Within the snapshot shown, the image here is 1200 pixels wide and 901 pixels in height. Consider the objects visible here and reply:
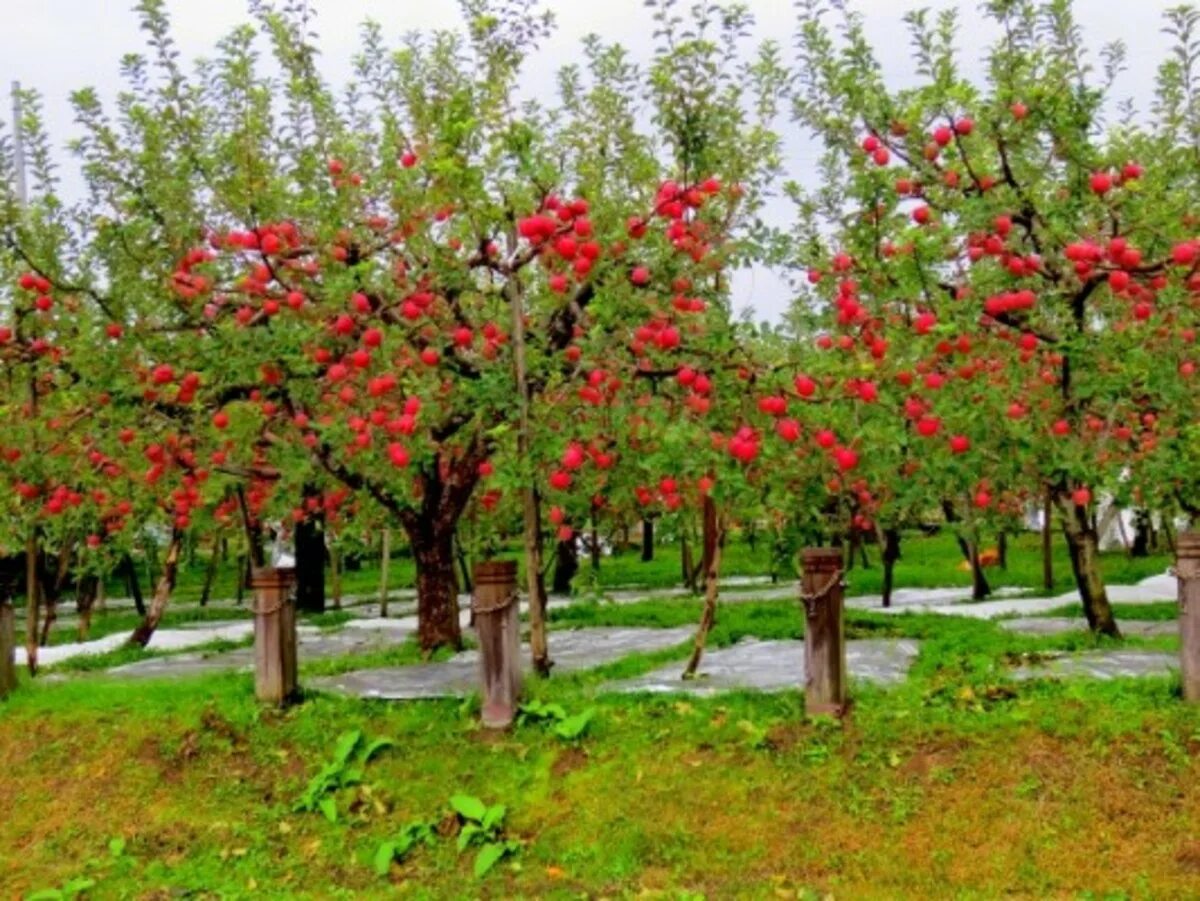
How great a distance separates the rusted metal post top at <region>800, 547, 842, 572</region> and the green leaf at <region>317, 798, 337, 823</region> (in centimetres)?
319

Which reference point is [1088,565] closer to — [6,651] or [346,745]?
[346,745]

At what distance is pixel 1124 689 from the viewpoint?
7445 mm

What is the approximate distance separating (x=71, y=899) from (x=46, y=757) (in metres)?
2.00

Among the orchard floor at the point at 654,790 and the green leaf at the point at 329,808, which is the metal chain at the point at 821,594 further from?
the green leaf at the point at 329,808

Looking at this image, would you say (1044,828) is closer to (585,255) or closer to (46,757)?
(585,255)

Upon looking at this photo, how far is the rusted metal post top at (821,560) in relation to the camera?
24.5ft

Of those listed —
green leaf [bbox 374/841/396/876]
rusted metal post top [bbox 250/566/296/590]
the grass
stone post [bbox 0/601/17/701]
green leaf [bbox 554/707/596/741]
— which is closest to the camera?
the grass

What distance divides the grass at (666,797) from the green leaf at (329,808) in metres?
0.06

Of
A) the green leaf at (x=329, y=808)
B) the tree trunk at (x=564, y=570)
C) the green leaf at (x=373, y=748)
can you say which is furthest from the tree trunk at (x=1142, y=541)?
the green leaf at (x=329, y=808)

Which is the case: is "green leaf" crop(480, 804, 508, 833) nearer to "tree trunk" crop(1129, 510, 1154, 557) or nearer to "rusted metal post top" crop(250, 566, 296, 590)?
"rusted metal post top" crop(250, 566, 296, 590)

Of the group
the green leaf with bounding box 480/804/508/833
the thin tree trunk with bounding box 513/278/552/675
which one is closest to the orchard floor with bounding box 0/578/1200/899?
the green leaf with bounding box 480/804/508/833

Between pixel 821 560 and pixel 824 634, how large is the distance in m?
0.45

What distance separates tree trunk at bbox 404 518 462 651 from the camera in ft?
37.6

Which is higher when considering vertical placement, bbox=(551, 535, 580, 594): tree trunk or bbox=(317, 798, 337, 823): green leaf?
bbox=(551, 535, 580, 594): tree trunk
